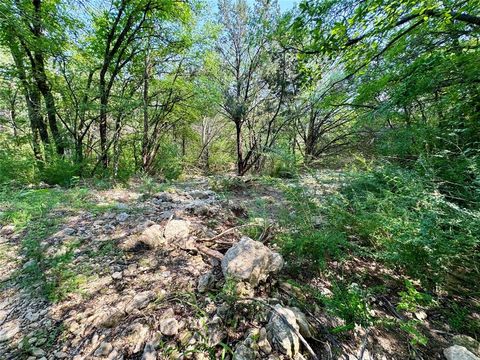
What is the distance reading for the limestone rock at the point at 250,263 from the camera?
→ 1.40 metres

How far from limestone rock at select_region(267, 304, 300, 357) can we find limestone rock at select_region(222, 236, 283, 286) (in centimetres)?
26

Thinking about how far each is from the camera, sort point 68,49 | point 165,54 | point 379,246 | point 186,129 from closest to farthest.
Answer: point 379,246 → point 68,49 → point 165,54 → point 186,129

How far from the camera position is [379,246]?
182 cm

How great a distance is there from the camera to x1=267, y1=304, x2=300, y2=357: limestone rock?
3.40 ft

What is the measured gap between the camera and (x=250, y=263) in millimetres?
1449

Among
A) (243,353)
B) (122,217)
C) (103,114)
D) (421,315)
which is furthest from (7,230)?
(103,114)

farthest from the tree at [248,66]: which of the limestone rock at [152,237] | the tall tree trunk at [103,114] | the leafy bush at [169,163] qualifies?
the limestone rock at [152,237]

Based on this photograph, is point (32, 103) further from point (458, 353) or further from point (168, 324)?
point (458, 353)

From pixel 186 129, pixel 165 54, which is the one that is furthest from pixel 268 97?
pixel 186 129

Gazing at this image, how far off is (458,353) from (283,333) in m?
0.86

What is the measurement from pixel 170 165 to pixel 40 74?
13.9 ft

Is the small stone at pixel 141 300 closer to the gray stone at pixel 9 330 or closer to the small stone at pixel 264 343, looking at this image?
the gray stone at pixel 9 330

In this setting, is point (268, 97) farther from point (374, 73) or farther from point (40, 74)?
point (40, 74)

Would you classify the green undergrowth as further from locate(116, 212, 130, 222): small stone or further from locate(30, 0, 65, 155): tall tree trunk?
locate(30, 0, 65, 155): tall tree trunk
